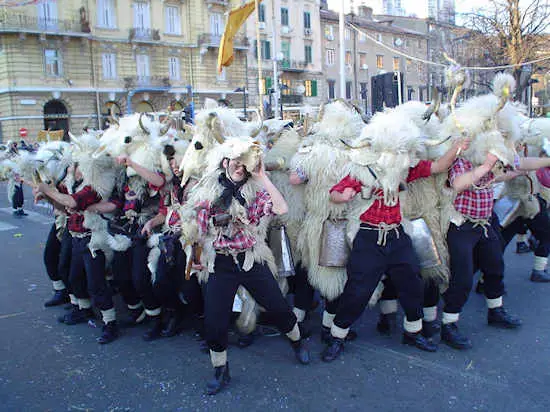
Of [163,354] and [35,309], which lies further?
[35,309]

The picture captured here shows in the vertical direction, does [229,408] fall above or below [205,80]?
below

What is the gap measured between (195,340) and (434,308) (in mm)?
2122

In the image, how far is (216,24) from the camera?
35.2m

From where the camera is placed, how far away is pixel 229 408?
10.8ft

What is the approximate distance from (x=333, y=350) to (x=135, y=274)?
1878 millimetres

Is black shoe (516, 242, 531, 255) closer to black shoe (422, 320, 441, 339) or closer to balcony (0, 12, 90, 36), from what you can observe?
black shoe (422, 320, 441, 339)

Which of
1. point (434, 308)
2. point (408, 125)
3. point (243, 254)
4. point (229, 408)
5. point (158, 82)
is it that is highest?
point (158, 82)

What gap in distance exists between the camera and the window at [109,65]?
100ft

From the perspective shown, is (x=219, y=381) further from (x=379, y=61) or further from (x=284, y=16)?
(x=379, y=61)

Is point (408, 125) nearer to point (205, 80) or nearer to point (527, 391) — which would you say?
point (527, 391)

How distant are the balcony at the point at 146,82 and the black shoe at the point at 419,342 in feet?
98.6

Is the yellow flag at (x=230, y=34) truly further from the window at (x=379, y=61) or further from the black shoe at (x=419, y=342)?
the window at (x=379, y=61)

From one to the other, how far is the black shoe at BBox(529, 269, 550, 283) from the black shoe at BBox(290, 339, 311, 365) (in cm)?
319

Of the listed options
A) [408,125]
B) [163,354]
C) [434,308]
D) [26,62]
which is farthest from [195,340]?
[26,62]
